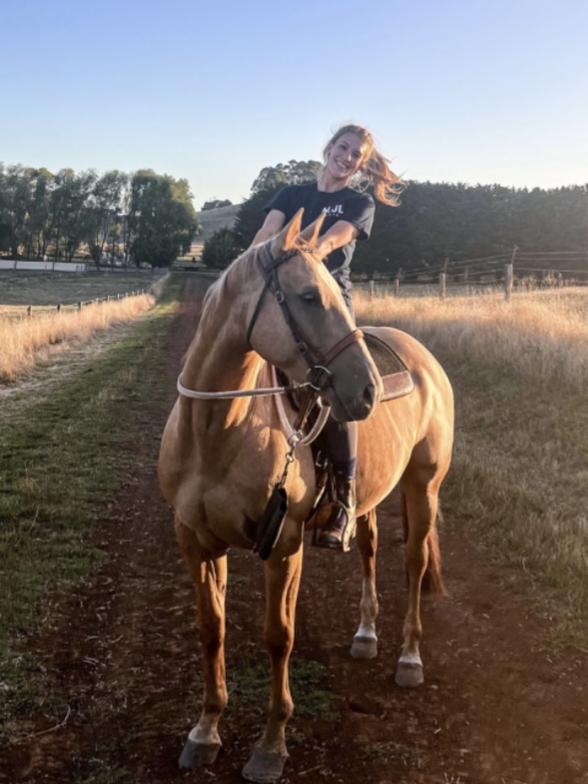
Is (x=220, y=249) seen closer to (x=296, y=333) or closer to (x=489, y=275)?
(x=489, y=275)

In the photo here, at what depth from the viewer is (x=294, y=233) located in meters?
2.85

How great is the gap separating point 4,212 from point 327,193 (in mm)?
96961

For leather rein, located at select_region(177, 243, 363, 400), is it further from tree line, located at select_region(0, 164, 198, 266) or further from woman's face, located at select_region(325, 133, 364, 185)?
tree line, located at select_region(0, 164, 198, 266)

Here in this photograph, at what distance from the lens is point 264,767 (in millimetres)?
3332

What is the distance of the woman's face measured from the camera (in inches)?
162

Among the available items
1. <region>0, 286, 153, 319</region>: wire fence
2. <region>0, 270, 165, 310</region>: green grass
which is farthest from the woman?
<region>0, 270, 165, 310</region>: green grass

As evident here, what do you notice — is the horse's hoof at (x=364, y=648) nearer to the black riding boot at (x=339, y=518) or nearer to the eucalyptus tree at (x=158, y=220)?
the black riding boot at (x=339, y=518)

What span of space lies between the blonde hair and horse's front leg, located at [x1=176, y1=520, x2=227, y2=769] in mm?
2544

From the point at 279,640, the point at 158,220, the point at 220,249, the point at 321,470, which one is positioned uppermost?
the point at 158,220

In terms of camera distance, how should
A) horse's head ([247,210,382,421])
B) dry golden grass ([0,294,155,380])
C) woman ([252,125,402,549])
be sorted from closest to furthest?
horse's head ([247,210,382,421])
woman ([252,125,402,549])
dry golden grass ([0,294,155,380])

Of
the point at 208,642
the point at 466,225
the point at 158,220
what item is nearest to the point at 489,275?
the point at 466,225

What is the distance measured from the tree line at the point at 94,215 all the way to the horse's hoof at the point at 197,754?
89915 mm

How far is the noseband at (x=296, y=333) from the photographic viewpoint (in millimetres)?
2736

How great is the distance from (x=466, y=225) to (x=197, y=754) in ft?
199
